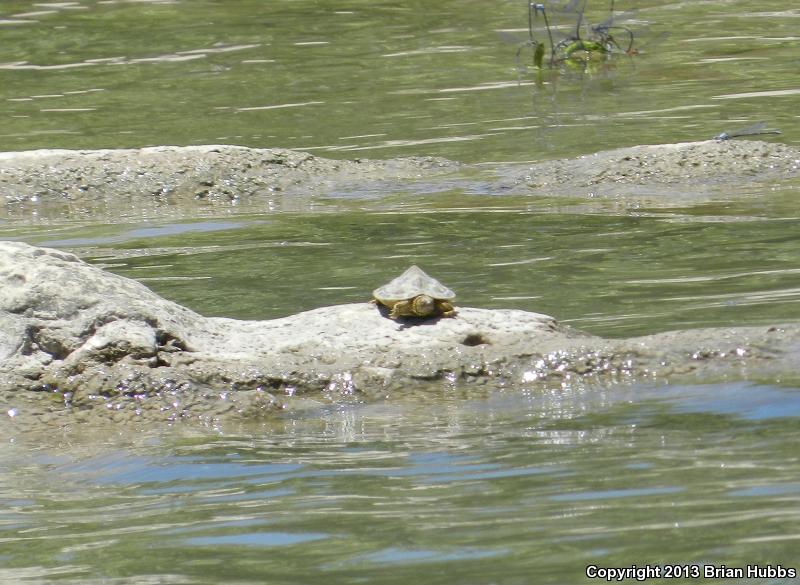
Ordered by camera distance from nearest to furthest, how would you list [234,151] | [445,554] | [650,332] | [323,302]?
[445,554]
[650,332]
[323,302]
[234,151]

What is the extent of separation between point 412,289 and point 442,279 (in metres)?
1.60

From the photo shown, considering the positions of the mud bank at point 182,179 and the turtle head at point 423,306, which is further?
the mud bank at point 182,179

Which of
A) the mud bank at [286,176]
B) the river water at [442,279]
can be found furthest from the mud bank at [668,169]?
the river water at [442,279]

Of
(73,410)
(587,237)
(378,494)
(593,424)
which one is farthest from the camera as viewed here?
(587,237)

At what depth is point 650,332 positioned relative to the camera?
18.2ft

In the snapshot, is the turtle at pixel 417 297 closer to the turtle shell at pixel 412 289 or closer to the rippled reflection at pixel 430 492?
the turtle shell at pixel 412 289

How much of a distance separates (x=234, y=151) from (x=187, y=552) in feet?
21.6

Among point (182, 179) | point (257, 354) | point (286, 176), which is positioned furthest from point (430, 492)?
point (182, 179)

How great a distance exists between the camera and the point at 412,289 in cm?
525

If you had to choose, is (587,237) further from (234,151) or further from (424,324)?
(234,151)

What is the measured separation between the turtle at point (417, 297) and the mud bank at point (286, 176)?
3.65m

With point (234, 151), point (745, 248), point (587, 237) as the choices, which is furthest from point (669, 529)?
point (234, 151)

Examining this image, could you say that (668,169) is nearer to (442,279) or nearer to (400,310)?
(442,279)

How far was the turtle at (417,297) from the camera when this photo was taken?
17.3 feet
